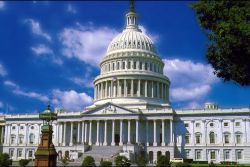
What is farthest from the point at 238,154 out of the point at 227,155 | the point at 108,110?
the point at 108,110

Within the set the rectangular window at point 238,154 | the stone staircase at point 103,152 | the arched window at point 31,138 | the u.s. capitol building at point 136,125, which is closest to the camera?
the stone staircase at point 103,152

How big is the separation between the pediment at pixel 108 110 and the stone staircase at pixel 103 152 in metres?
9.34

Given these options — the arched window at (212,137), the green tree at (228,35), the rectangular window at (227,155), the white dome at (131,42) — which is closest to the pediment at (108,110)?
the arched window at (212,137)

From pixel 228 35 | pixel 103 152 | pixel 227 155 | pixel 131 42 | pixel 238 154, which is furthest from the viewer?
pixel 131 42

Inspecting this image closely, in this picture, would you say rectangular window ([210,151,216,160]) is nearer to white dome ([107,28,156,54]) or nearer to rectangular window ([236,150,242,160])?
rectangular window ([236,150,242,160])

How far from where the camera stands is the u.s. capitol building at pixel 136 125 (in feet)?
302

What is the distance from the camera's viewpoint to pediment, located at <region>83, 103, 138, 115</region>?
95.8 meters

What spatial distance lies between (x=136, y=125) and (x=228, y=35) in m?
64.2

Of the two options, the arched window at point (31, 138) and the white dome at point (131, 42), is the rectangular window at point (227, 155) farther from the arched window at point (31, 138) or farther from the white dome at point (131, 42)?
the arched window at point (31, 138)

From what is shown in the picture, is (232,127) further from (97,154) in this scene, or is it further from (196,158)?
(97,154)

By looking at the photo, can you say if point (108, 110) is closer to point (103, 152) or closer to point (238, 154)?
point (103, 152)

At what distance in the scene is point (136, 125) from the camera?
9544 cm

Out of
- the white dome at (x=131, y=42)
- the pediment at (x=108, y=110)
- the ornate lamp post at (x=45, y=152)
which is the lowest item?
the ornate lamp post at (x=45, y=152)

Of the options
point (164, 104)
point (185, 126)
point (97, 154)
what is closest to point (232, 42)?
point (97, 154)
